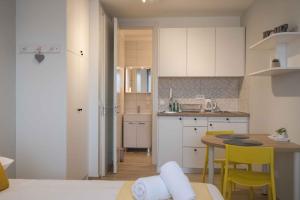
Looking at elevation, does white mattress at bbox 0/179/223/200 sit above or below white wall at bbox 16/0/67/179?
below

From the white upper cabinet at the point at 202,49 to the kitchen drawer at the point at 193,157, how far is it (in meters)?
1.22

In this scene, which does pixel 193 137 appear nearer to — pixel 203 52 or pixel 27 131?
pixel 203 52

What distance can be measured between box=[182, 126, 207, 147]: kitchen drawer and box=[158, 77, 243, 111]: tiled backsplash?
75 centimetres

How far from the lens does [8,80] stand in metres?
2.81

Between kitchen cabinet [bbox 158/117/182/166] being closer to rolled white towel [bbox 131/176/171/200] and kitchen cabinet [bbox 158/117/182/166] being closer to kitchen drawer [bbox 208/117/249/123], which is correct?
kitchen drawer [bbox 208/117/249/123]

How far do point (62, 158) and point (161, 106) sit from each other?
230 cm

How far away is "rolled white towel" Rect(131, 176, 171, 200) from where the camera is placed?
157cm

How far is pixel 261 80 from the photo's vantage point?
3.63 metres

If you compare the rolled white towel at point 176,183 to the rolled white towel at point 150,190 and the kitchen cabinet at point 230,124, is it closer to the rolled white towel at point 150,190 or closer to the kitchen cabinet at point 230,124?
the rolled white towel at point 150,190

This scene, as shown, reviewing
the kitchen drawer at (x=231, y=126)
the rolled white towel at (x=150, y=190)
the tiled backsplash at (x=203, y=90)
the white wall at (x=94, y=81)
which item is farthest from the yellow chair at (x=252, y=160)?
the tiled backsplash at (x=203, y=90)

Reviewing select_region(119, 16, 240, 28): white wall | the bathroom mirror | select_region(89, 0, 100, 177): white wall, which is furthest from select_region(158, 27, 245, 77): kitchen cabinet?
the bathroom mirror

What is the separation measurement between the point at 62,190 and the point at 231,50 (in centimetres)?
354

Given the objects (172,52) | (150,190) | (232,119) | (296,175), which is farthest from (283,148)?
(172,52)

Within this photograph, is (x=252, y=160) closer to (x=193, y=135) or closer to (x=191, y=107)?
(x=193, y=135)
